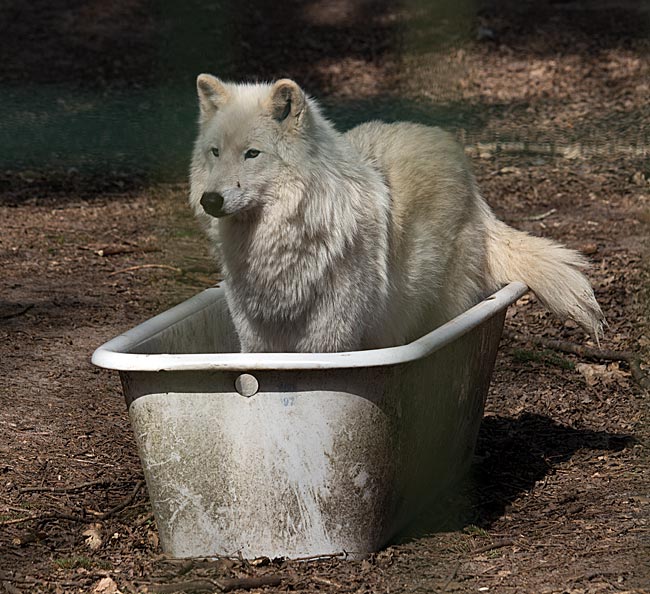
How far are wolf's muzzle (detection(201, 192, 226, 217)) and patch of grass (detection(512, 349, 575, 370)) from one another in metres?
1.79

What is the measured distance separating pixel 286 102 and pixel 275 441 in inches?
31.6

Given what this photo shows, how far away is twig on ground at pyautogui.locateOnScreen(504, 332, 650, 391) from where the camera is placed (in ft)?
11.1

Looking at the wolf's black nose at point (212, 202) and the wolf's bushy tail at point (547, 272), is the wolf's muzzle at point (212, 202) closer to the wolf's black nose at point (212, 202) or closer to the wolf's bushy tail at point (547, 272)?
the wolf's black nose at point (212, 202)

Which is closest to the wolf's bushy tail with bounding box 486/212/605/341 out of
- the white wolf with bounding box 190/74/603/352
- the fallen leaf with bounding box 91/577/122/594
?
the white wolf with bounding box 190/74/603/352

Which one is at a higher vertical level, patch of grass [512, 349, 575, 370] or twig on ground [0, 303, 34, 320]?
twig on ground [0, 303, 34, 320]

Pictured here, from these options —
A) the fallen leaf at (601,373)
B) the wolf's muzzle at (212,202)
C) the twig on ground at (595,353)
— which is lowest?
the fallen leaf at (601,373)

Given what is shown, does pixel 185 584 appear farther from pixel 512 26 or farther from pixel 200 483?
pixel 512 26

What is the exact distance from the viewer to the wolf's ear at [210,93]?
2.40 metres

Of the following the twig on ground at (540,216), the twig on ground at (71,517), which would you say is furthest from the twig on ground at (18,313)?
the twig on ground at (540,216)

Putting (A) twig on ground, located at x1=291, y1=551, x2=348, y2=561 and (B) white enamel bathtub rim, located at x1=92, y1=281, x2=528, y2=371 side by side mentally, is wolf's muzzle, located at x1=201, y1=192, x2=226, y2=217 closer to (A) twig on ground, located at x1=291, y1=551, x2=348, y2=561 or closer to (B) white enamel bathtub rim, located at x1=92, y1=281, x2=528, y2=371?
(B) white enamel bathtub rim, located at x1=92, y1=281, x2=528, y2=371

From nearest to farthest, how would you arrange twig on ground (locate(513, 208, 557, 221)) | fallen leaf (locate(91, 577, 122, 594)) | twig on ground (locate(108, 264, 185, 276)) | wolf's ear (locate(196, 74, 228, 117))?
fallen leaf (locate(91, 577, 122, 594)), wolf's ear (locate(196, 74, 228, 117)), twig on ground (locate(108, 264, 185, 276)), twig on ground (locate(513, 208, 557, 221))

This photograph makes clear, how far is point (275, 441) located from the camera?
214 centimetres

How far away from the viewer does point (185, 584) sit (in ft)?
7.13

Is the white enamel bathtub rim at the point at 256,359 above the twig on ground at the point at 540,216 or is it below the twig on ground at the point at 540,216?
above
